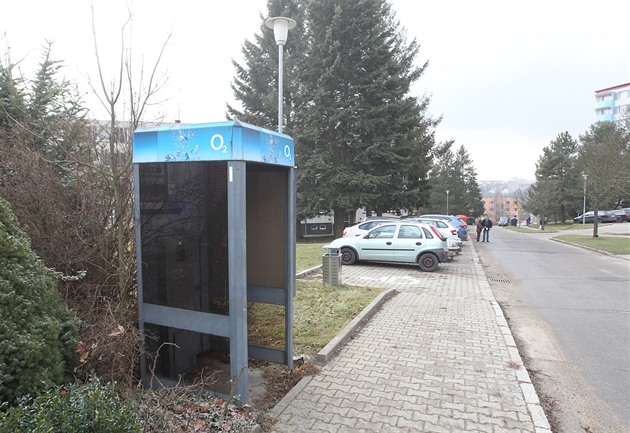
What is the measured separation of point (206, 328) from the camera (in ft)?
12.3

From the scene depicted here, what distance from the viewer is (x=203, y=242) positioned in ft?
13.7

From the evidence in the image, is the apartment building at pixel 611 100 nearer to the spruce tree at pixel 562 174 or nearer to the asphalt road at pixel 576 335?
the spruce tree at pixel 562 174

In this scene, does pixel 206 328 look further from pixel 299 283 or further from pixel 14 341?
pixel 299 283

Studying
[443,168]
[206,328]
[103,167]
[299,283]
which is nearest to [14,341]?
[206,328]

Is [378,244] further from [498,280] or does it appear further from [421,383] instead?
[421,383]

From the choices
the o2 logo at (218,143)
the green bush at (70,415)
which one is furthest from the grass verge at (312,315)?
the green bush at (70,415)

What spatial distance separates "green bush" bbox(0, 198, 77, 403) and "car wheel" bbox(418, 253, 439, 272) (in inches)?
441

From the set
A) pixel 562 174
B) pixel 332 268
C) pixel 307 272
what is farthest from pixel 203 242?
pixel 562 174

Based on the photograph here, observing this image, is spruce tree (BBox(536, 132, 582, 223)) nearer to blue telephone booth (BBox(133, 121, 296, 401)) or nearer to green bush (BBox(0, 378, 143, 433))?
blue telephone booth (BBox(133, 121, 296, 401))

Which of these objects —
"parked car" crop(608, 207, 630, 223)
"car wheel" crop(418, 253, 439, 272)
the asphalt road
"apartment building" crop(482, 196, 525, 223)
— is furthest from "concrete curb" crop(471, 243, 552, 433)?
"apartment building" crop(482, 196, 525, 223)

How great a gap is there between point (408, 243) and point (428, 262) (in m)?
0.87

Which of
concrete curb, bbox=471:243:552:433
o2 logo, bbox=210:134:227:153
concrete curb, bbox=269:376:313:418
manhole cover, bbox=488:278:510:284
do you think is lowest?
manhole cover, bbox=488:278:510:284

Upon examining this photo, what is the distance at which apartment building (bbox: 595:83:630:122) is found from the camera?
85000 mm

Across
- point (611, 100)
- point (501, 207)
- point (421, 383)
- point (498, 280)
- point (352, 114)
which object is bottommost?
point (498, 280)
